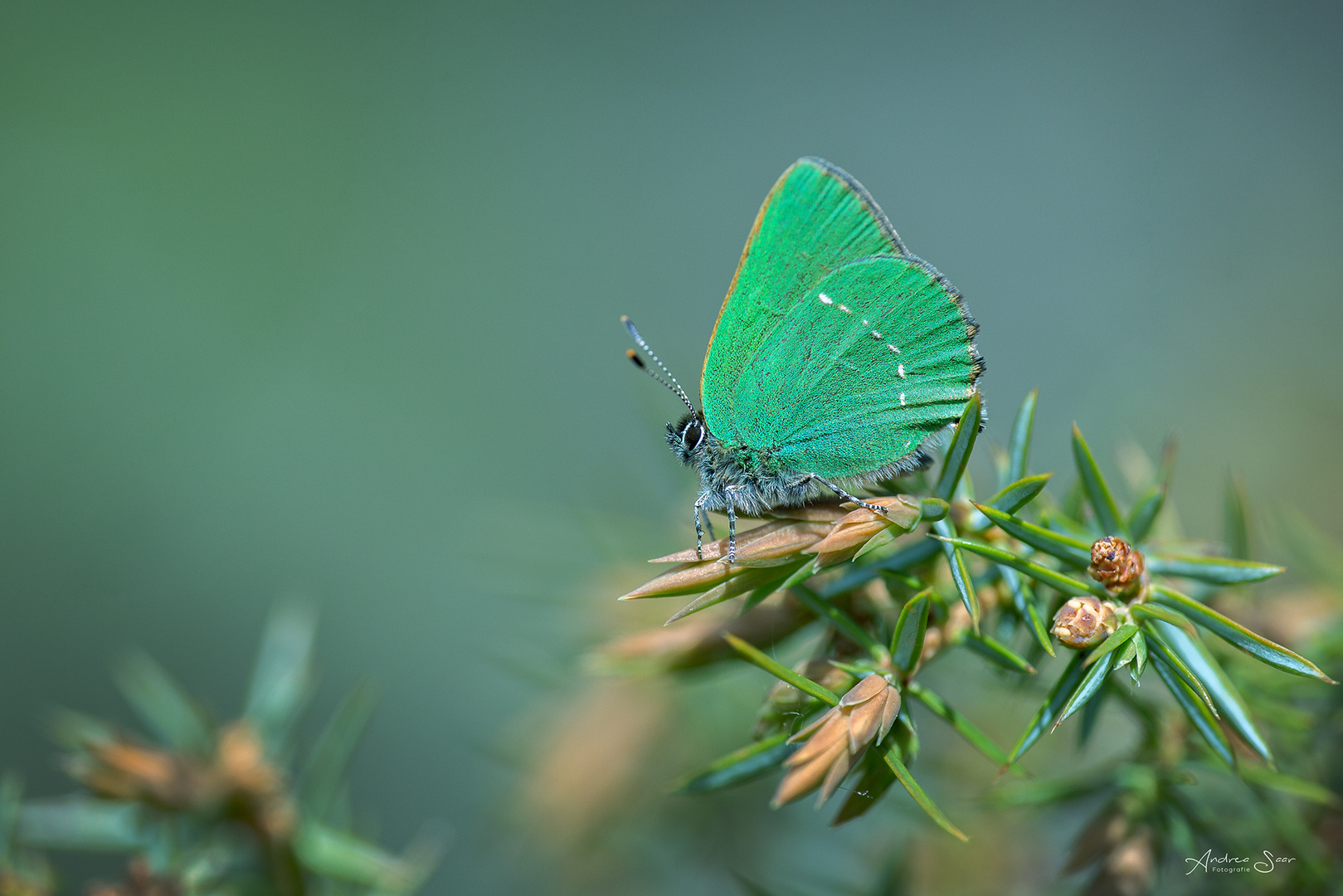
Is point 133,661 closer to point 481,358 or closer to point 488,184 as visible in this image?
point 481,358

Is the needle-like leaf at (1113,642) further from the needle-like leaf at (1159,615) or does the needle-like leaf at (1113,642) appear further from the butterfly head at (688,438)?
the butterfly head at (688,438)

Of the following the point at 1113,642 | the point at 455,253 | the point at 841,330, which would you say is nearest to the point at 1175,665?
the point at 1113,642

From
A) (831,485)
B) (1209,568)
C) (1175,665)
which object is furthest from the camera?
(831,485)

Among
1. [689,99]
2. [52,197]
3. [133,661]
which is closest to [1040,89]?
[689,99]

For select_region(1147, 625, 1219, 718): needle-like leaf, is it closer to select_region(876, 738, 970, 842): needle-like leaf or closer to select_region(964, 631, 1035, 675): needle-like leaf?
select_region(964, 631, 1035, 675): needle-like leaf

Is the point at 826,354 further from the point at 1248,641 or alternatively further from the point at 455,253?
the point at 455,253
